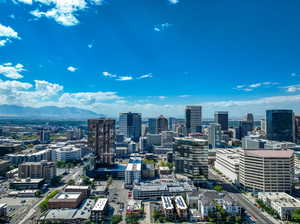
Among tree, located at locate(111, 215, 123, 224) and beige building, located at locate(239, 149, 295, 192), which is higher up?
beige building, located at locate(239, 149, 295, 192)

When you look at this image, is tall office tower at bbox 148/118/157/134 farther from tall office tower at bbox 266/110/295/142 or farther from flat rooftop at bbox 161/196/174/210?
flat rooftop at bbox 161/196/174/210

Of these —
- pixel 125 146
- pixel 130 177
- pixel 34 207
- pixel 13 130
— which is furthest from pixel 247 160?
pixel 13 130

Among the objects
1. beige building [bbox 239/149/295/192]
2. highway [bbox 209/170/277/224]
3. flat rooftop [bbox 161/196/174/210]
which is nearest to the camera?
highway [bbox 209/170/277/224]

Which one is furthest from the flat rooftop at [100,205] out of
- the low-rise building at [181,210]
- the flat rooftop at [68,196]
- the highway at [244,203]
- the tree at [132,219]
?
the highway at [244,203]

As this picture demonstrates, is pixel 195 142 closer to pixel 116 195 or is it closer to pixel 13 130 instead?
pixel 116 195

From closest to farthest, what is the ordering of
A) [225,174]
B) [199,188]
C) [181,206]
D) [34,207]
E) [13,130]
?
[181,206]
[34,207]
[199,188]
[225,174]
[13,130]

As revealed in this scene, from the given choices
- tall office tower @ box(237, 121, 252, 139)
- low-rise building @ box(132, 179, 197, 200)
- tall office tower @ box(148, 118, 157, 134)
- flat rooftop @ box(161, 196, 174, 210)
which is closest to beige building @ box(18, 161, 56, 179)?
low-rise building @ box(132, 179, 197, 200)
